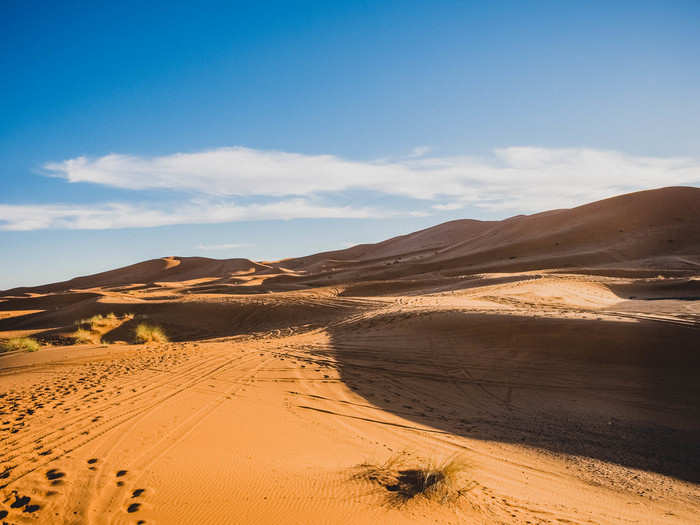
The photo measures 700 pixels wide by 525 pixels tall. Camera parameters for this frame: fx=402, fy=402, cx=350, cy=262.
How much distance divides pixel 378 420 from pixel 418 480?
2287 mm

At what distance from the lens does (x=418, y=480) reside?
363cm

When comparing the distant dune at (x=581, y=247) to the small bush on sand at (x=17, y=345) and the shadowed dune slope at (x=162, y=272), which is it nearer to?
the shadowed dune slope at (x=162, y=272)

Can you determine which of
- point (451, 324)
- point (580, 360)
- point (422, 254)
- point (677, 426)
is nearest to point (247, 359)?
point (451, 324)

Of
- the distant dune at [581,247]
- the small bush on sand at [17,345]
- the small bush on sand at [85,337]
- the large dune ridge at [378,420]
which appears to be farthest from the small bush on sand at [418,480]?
the distant dune at [581,247]

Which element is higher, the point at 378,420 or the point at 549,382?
the point at 378,420

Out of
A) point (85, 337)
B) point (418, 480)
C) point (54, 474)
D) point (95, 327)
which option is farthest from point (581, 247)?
point (54, 474)

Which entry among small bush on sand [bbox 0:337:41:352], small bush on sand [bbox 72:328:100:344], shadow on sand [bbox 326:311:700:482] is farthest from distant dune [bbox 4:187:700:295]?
small bush on sand [bbox 0:337:41:352]

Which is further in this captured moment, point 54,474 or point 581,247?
point 581,247

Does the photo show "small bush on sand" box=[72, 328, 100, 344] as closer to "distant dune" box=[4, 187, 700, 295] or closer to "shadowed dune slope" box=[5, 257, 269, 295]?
"distant dune" box=[4, 187, 700, 295]

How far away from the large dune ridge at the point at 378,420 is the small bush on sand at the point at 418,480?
3 cm

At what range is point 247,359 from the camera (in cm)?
962

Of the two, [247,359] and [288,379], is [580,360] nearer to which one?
[288,379]

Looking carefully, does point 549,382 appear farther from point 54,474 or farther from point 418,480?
point 54,474

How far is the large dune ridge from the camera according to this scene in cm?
339
